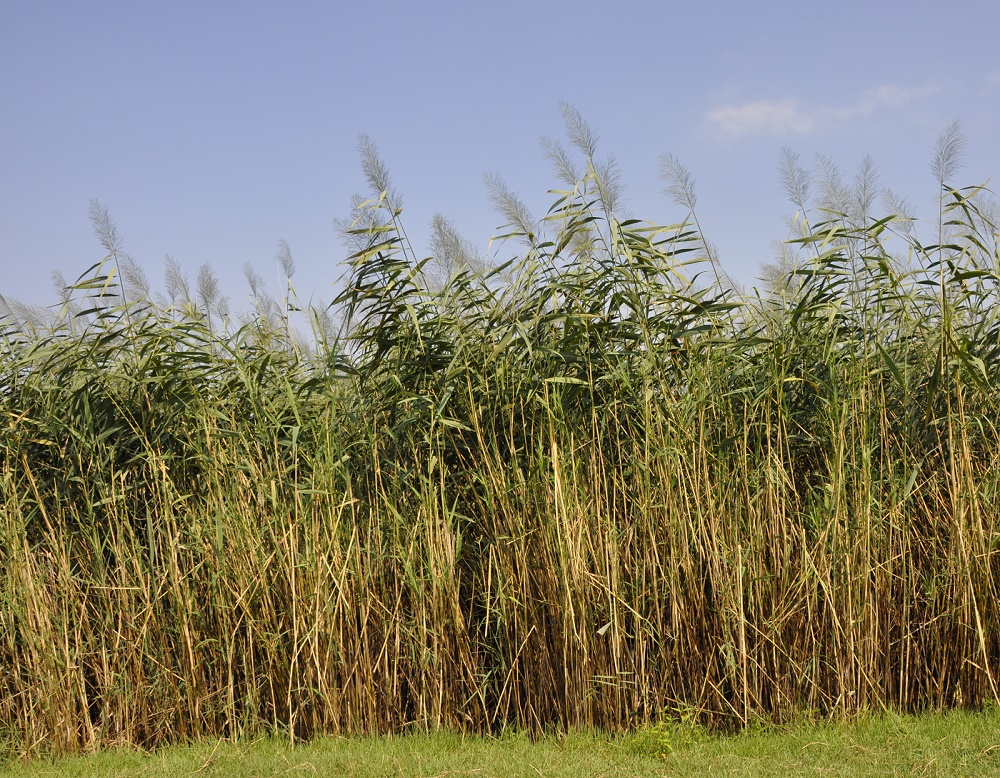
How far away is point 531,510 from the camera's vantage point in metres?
3.45

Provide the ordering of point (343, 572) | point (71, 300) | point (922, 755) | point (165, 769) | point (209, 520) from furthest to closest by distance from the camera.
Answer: point (71, 300)
point (209, 520)
point (343, 572)
point (165, 769)
point (922, 755)

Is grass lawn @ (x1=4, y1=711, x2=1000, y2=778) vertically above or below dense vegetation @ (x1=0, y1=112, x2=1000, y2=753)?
below

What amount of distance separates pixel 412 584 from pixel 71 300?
222 cm

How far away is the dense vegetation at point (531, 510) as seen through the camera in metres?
3.36

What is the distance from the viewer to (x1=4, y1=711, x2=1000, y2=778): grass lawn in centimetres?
300

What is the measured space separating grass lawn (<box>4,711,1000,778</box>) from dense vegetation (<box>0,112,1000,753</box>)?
0.42 feet

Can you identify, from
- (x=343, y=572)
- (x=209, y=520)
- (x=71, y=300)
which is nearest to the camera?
(x=343, y=572)

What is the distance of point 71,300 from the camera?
13.5 ft

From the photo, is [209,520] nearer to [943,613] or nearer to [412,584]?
[412,584]

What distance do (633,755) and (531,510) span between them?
3.23ft

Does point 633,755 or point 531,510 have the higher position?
point 531,510

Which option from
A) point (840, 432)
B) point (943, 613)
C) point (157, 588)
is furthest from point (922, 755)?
point (157, 588)

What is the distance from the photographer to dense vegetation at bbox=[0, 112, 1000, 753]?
3361mm

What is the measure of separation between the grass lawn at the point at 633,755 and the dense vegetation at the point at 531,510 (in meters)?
0.13
